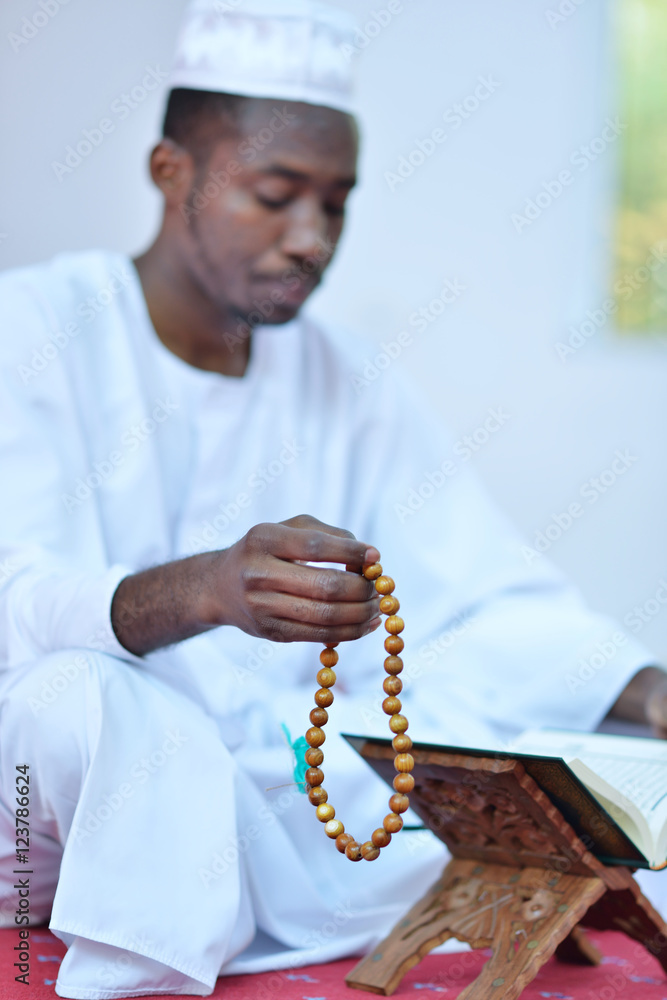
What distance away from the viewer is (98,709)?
1504 mm

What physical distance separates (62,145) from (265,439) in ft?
4.83

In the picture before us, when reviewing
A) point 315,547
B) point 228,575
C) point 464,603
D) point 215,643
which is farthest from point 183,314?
point 315,547

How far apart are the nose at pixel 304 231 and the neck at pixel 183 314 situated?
237 mm

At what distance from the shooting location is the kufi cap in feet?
7.31

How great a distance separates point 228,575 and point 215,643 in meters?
0.70

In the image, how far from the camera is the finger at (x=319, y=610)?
129 cm

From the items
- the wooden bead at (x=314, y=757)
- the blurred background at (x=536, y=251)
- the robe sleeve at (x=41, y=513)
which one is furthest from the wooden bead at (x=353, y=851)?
the blurred background at (x=536, y=251)

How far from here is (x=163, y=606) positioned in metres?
1.54

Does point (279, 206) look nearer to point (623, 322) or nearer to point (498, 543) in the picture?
point (498, 543)

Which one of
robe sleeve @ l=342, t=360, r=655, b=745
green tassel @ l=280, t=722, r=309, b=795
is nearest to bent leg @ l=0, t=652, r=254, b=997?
green tassel @ l=280, t=722, r=309, b=795

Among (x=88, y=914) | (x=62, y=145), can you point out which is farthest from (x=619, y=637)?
(x=62, y=145)

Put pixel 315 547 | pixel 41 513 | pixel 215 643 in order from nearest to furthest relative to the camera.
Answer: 1. pixel 315 547
2. pixel 41 513
3. pixel 215 643

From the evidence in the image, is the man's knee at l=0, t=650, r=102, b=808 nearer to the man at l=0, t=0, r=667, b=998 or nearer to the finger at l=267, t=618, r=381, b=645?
the man at l=0, t=0, r=667, b=998

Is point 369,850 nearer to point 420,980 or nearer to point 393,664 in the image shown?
point 393,664
